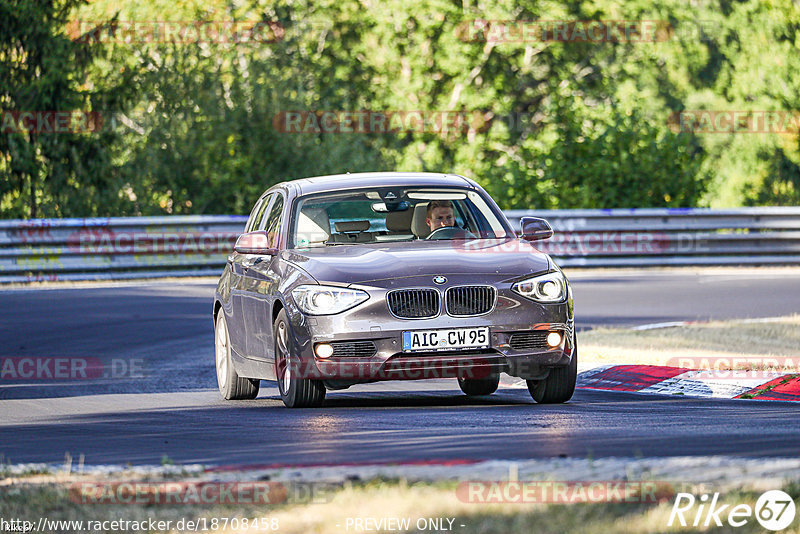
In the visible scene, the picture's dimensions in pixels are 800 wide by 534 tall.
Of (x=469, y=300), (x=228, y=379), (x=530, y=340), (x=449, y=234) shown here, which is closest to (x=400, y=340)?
(x=469, y=300)

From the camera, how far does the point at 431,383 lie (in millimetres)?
13625

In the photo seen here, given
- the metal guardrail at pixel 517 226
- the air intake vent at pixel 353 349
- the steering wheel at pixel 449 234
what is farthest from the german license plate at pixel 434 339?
the metal guardrail at pixel 517 226

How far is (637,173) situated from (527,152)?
16.0 feet

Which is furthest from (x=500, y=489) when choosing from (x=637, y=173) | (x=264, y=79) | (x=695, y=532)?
(x=264, y=79)

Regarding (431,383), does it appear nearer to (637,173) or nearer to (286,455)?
(286,455)

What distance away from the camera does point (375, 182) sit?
11.7m

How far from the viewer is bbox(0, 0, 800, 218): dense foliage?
106 feet

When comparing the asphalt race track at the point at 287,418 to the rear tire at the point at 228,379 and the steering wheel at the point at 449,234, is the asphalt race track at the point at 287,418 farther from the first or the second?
the steering wheel at the point at 449,234

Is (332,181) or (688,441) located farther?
(332,181)

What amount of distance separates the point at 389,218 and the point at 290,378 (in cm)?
146

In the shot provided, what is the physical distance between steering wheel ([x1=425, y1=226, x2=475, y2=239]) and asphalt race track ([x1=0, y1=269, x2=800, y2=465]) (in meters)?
1.17

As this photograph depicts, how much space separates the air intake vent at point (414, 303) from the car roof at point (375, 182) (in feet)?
5.38

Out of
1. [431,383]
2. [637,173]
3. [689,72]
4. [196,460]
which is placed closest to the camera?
[196,460]

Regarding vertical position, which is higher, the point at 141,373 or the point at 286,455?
the point at 286,455
